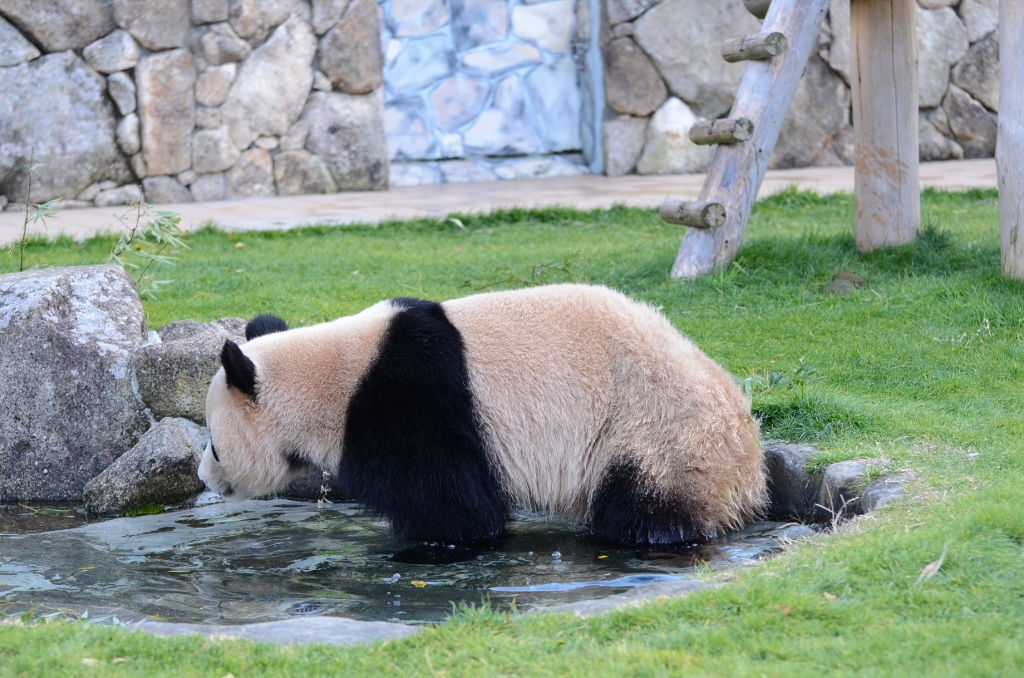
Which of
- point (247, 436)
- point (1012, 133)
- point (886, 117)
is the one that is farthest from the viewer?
point (886, 117)

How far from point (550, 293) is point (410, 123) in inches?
354

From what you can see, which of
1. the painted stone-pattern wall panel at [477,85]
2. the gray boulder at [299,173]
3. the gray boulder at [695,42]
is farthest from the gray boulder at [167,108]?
the gray boulder at [695,42]

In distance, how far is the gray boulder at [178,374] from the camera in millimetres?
4457

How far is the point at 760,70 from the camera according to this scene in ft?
19.9

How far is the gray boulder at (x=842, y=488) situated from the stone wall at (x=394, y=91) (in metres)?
8.20

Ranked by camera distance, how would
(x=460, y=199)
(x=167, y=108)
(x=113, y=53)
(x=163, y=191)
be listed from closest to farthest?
1. (x=113, y=53)
2. (x=167, y=108)
3. (x=163, y=191)
4. (x=460, y=199)

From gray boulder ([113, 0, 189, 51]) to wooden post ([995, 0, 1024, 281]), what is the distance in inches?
297

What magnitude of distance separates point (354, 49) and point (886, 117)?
6.30 metres

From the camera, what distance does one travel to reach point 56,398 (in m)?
4.46

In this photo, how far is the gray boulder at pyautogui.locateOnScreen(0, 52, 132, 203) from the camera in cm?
947

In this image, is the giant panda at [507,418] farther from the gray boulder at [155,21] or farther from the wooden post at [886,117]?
the gray boulder at [155,21]

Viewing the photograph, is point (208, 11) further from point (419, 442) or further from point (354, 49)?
point (419, 442)

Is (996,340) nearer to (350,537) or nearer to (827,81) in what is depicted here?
(350,537)

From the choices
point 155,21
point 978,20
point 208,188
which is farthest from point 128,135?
point 978,20
